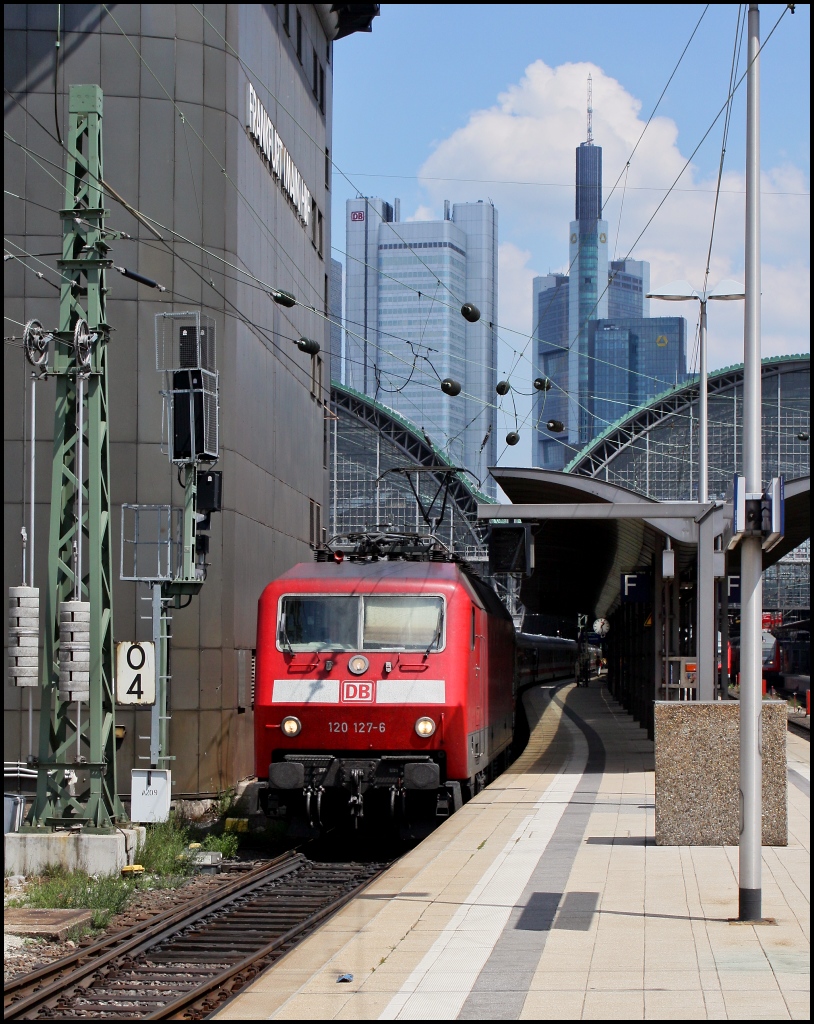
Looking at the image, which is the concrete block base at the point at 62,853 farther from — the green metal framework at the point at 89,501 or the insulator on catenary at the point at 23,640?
the insulator on catenary at the point at 23,640

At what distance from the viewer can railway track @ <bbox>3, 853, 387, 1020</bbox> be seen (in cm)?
816

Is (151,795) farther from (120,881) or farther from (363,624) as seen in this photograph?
(363,624)

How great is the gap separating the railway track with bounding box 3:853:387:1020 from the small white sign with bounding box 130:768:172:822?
1418 mm

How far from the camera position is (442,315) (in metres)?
75.6

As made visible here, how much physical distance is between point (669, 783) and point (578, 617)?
6202cm

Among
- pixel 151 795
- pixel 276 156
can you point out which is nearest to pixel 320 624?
pixel 151 795

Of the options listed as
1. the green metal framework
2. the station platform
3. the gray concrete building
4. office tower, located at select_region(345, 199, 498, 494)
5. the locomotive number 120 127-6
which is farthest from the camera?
office tower, located at select_region(345, 199, 498, 494)

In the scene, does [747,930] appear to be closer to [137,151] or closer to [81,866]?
[81,866]

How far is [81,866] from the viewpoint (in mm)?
12922

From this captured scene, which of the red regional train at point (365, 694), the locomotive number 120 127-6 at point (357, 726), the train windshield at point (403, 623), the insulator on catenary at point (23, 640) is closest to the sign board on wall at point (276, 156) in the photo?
the red regional train at point (365, 694)

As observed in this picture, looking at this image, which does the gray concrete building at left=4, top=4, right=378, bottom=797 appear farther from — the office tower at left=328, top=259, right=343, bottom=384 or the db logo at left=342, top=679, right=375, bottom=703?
the db logo at left=342, top=679, right=375, bottom=703

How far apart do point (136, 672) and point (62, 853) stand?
13.1ft

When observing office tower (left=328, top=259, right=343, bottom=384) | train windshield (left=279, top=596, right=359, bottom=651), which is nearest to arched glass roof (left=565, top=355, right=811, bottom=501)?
office tower (left=328, top=259, right=343, bottom=384)

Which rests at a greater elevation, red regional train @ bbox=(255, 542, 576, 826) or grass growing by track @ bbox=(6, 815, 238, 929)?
red regional train @ bbox=(255, 542, 576, 826)
